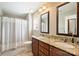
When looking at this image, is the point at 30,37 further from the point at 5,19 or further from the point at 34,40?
the point at 5,19

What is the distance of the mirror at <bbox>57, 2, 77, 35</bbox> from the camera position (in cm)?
214

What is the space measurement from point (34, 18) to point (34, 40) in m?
0.41

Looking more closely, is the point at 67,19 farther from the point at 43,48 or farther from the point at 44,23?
the point at 43,48

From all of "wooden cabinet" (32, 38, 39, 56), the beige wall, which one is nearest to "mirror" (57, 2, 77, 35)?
the beige wall

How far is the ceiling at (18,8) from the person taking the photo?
6.86 ft

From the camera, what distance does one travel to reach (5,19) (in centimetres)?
211

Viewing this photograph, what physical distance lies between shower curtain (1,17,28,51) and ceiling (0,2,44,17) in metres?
0.11

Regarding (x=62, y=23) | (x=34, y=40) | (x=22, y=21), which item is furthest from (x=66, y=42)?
(x=22, y=21)

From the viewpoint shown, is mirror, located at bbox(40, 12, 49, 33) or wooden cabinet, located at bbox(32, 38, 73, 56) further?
mirror, located at bbox(40, 12, 49, 33)

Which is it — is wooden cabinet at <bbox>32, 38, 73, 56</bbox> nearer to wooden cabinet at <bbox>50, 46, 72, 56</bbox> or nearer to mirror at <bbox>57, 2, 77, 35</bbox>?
wooden cabinet at <bbox>50, 46, 72, 56</bbox>

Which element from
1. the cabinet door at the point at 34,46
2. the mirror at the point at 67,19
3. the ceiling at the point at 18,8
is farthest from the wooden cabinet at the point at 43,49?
the ceiling at the point at 18,8

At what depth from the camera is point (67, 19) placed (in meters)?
2.22

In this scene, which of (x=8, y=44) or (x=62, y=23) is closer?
(x=8, y=44)

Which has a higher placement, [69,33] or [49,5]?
[49,5]
